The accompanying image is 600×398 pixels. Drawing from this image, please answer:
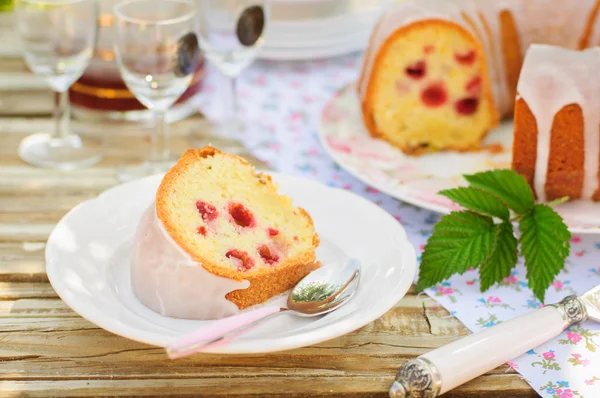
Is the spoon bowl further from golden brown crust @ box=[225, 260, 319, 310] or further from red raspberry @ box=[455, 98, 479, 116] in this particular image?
red raspberry @ box=[455, 98, 479, 116]

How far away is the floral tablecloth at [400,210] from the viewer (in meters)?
1.25

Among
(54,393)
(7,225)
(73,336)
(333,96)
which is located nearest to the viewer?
(54,393)

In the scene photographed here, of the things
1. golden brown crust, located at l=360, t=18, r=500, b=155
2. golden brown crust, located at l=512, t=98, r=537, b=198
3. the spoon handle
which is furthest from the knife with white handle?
golden brown crust, located at l=360, t=18, r=500, b=155

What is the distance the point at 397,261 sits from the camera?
4.36ft

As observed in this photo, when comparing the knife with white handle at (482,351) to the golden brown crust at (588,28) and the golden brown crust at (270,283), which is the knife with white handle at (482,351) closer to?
the golden brown crust at (270,283)

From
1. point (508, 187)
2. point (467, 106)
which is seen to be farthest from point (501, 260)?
point (467, 106)

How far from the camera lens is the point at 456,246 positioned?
1.43 m

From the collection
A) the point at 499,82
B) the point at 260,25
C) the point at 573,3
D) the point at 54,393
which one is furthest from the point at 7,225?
the point at 573,3

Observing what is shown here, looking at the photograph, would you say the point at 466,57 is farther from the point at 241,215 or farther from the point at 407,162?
the point at 241,215

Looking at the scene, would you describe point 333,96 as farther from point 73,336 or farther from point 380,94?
point 73,336

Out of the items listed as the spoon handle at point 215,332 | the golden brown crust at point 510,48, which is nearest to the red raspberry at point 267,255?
the spoon handle at point 215,332

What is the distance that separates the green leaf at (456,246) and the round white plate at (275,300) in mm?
73

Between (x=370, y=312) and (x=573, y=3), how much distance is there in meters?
1.21

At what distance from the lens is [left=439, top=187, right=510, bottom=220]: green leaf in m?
1.47
